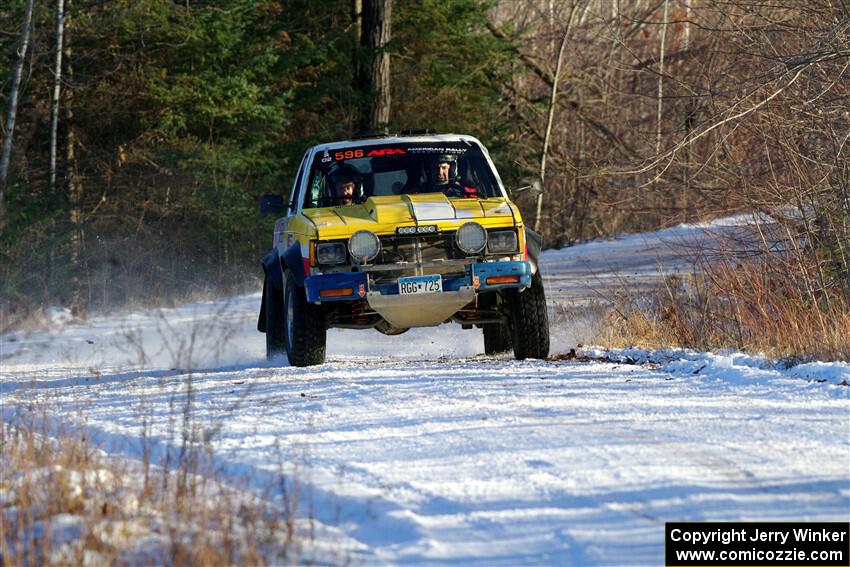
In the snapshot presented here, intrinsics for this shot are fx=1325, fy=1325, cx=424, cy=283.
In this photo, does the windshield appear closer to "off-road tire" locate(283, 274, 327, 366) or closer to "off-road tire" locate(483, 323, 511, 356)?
"off-road tire" locate(283, 274, 327, 366)

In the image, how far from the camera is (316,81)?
32.5m

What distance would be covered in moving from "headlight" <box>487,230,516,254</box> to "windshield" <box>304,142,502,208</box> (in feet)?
3.08

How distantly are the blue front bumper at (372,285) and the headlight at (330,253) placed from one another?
128 mm

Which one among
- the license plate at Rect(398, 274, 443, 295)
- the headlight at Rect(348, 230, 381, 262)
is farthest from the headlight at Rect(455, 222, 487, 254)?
the headlight at Rect(348, 230, 381, 262)

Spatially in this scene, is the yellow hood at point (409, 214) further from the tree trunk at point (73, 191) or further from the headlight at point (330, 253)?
the tree trunk at point (73, 191)

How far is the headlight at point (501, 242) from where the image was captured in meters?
10.1

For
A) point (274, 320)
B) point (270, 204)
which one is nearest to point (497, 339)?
point (274, 320)

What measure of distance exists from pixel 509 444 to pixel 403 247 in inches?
156

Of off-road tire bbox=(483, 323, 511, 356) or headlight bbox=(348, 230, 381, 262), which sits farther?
off-road tire bbox=(483, 323, 511, 356)

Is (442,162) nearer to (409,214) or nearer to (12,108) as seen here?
(409,214)

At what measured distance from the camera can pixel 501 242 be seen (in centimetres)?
1017

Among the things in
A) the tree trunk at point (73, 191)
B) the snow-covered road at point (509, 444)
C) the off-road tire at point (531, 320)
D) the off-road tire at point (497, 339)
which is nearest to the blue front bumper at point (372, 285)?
the off-road tire at point (531, 320)

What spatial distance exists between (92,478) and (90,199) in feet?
81.6

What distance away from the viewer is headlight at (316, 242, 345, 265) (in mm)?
10031
